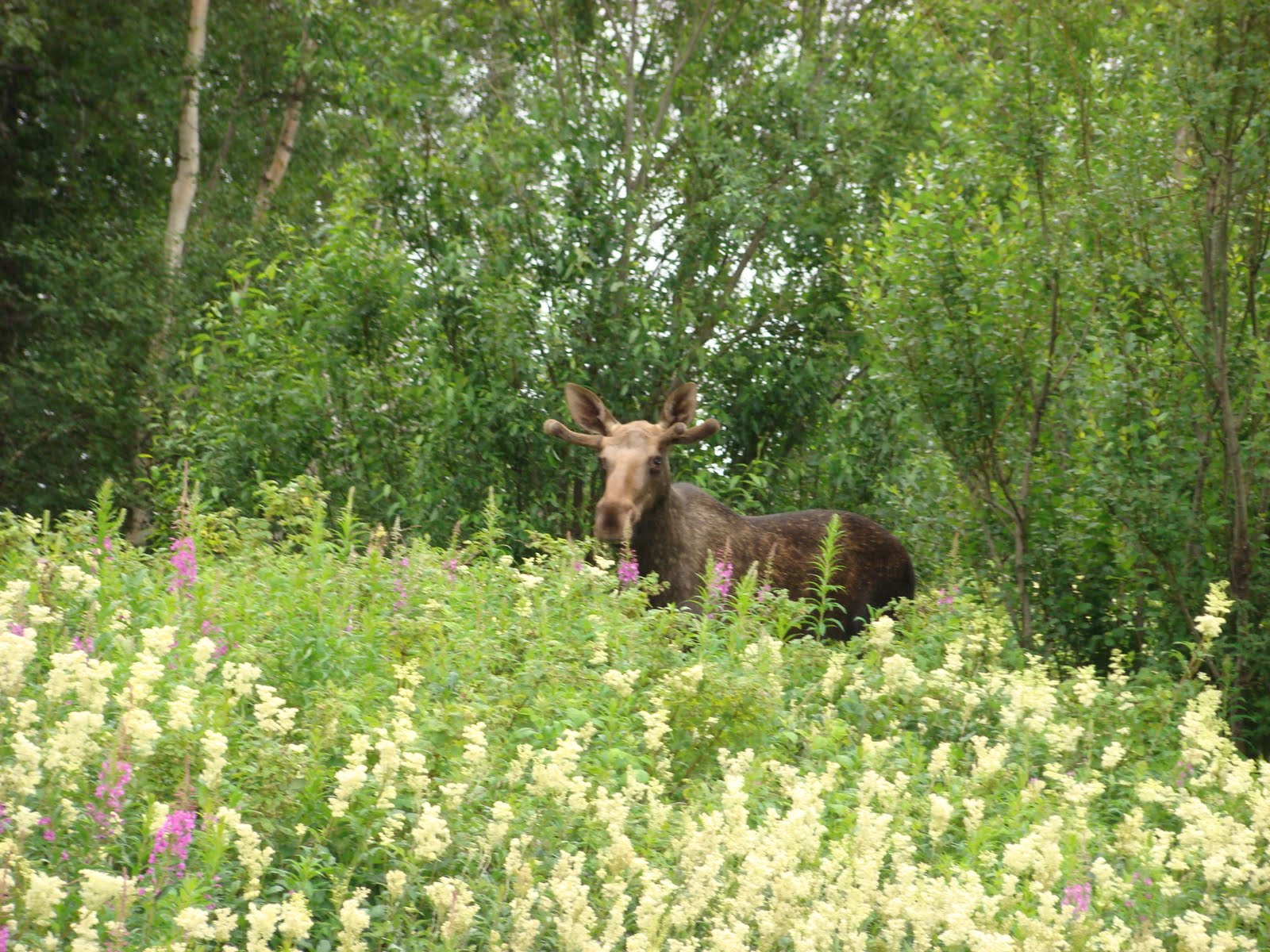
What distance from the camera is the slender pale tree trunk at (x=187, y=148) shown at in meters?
28.9

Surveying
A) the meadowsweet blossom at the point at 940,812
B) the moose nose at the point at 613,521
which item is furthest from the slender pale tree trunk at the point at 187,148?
the meadowsweet blossom at the point at 940,812

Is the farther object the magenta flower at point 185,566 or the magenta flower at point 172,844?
the magenta flower at point 185,566

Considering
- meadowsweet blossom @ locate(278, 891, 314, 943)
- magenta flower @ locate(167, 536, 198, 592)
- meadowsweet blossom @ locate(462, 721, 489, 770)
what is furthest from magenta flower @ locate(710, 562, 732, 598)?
meadowsweet blossom @ locate(278, 891, 314, 943)

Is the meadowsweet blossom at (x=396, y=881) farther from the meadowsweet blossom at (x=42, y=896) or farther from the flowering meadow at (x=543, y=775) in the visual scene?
the meadowsweet blossom at (x=42, y=896)

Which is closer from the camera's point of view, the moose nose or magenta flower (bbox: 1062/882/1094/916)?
magenta flower (bbox: 1062/882/1094/916)

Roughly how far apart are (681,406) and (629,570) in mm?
1739

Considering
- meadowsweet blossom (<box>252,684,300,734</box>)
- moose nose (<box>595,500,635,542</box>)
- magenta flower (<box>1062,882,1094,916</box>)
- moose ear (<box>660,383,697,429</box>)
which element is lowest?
magenta flower (<box>1062,882,1094,916</box>)

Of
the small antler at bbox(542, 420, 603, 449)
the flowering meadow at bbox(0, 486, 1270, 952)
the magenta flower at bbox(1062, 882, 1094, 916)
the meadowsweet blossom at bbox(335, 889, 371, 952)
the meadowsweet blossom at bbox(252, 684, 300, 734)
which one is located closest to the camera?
the meadowsweet blossom at bbox(335, 889, 371, 952)

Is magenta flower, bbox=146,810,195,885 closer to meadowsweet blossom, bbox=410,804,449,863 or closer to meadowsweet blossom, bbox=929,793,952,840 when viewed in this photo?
meadowsweet blossom, bbox=410,804,449,863

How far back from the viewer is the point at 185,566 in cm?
758

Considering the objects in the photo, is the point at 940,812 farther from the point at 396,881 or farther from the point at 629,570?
the point at 629,570

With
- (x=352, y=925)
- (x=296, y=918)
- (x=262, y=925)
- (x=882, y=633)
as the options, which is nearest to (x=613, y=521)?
(x=882, y=633)

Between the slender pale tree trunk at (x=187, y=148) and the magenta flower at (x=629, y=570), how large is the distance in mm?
20938

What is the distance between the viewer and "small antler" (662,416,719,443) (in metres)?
10.7
